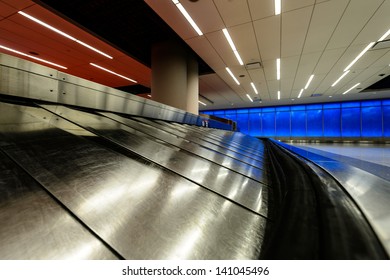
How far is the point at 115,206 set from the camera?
1.99ft

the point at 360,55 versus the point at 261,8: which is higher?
the point at 360,55

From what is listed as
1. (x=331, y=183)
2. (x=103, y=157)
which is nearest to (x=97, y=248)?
(x=103, y=157)

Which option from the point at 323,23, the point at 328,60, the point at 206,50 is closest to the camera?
the point at 323,23

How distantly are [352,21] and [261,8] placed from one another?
2.18 m

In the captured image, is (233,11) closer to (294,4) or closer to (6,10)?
(294,4)

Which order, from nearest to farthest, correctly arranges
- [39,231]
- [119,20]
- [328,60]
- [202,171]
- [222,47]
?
[39,231], [202,171], [119,20], [222,47], [328,60]

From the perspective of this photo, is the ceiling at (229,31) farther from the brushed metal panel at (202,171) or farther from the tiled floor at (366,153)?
the brushed metal panel at (202,171)

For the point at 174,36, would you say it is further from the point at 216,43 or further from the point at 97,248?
the point at 97,248

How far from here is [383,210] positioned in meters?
0.60

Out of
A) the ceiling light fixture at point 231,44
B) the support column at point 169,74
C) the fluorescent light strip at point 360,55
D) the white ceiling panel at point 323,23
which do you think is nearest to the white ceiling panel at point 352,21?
the white ceiling panel at point 323,23

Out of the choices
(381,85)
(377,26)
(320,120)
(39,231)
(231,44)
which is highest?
(381,85)

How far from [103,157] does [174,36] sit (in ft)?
18.0

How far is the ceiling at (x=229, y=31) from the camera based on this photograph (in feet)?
11.8

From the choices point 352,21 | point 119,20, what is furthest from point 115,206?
point 352,21
